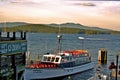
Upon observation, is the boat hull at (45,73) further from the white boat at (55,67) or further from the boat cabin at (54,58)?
the boat cabin at (54,58)

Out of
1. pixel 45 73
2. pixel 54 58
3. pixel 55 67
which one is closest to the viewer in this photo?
pixel 45 73

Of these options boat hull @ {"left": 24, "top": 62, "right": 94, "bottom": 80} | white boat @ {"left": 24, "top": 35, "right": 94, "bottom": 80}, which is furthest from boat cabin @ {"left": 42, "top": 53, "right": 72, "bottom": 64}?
boat hull @ {"left": 24, "top": 62, "right": 94, "bottom": 80}

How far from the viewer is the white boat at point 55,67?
48.7m

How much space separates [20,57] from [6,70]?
Answer: 259 centimetres

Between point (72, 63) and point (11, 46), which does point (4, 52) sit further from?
point (72, 63)

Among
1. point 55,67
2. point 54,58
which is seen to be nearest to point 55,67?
point 55,67

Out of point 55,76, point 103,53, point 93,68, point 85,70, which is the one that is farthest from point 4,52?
point 103,53

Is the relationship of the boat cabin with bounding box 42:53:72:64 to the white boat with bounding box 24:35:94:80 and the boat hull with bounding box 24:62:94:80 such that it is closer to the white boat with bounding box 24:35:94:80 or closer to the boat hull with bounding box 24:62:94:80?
the white boat with bounding box 24:35:94:80

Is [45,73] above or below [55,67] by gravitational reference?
below

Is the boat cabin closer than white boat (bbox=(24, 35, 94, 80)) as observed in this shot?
No

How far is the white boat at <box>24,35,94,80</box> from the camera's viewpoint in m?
48.7

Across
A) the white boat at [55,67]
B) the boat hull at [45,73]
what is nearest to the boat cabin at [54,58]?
the white boat at [55,67]

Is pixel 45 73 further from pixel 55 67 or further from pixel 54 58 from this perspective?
pixel 54 58

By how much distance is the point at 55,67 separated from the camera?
2023 inches
